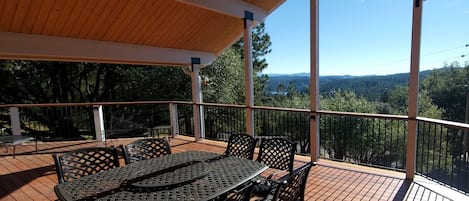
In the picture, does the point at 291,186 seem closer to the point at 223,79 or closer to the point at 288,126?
the point at 288,126

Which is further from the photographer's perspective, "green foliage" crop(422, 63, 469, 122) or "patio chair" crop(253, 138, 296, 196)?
"green foliage" crop(422, 63, 469, 122)

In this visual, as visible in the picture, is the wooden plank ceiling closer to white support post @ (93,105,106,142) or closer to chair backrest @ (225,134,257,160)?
white support post @ (93,105,106,142)

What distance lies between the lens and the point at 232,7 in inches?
183

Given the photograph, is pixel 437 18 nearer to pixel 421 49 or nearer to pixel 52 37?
pixel 421 49

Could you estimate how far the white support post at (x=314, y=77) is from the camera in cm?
418

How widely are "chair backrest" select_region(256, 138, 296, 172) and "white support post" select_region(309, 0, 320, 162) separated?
1.77 meters

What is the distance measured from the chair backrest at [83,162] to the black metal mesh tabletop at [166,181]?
28 cm

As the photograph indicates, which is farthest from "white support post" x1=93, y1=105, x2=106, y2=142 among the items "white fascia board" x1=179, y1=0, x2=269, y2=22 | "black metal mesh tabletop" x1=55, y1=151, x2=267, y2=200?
"black metal mesh tabletop" x1=55, y1=151, x2=267, y2=200

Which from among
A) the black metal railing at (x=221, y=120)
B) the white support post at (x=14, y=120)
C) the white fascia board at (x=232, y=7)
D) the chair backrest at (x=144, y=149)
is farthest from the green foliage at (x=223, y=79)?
the chair backrest at (x=144, y=149)

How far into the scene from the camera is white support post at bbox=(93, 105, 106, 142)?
20.1ft

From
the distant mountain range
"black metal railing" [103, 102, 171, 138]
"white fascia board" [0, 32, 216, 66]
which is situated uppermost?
"white fascia board" [0, 32, 216, 66]

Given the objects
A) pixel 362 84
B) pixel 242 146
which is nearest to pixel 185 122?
pixel 242 146

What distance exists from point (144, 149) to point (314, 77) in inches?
111

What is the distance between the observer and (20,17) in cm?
356
